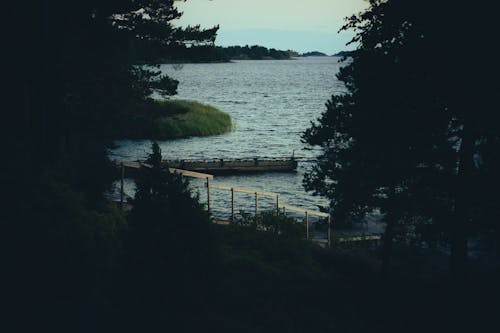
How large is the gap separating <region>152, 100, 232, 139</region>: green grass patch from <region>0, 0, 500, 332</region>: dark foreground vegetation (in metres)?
42.7

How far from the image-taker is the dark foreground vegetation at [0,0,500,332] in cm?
757

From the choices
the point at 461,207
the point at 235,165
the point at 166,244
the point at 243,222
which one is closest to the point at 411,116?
the point at 461,207

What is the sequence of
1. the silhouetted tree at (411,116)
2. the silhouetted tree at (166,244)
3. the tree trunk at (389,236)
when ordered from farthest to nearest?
the tree trunk at (389,236), the silhouetted tree at (411,116), the silhouetted tree at (166,244)

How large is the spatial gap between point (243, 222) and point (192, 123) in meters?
56.4

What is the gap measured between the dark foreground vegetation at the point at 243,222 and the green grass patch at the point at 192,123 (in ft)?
140

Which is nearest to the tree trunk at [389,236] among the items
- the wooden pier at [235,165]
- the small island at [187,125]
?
the wooden pier at [235,165]

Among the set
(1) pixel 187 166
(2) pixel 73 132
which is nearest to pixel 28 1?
(2) pixel 73 132

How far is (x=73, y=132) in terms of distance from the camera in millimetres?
21844

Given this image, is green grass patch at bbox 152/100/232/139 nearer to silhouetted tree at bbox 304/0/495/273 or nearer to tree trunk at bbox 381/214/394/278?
silhouetted tree at bbox 304/0/495/273

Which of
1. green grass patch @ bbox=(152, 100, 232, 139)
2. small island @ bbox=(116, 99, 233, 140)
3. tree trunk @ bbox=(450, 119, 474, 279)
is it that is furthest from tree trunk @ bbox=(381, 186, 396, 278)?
green grass patch @ bbox=(152, 100, 232, 139)

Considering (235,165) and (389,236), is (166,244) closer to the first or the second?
(389,236)

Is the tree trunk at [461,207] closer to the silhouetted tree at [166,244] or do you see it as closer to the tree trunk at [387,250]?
the tree trunk at [387,250]

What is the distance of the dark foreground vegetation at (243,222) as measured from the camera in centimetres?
757

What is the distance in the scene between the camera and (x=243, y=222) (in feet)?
48.9
